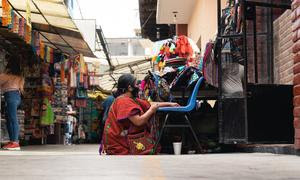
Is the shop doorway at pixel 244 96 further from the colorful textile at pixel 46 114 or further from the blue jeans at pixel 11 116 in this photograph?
the colorful textile at pixel 46 114

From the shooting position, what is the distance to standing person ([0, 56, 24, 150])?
9508 millimetres

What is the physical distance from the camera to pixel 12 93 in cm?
966

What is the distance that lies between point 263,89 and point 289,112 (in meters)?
0.45

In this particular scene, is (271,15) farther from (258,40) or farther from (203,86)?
(203,86)

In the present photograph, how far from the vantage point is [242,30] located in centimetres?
631

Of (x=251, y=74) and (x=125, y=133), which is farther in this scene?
(x=251, y=74)

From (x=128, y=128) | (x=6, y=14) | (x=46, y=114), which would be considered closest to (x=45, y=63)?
(x=46, y=114)

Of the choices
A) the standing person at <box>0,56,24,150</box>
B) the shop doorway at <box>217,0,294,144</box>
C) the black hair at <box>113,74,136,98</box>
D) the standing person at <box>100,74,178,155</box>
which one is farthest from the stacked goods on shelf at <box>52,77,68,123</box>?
the shop doorway at <box>217,0,294,144</box>

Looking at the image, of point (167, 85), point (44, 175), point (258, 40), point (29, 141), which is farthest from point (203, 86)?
point (29, 141)

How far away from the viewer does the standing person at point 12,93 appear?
951 cm

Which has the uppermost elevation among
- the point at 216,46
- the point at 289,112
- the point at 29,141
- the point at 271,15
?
the point at 271,15

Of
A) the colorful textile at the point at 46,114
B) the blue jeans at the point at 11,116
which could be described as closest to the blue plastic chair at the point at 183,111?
the blue jeans at the point at 11,116

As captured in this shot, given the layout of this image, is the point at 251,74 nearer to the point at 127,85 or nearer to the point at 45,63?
the point at 127,85

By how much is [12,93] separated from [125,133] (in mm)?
3585
